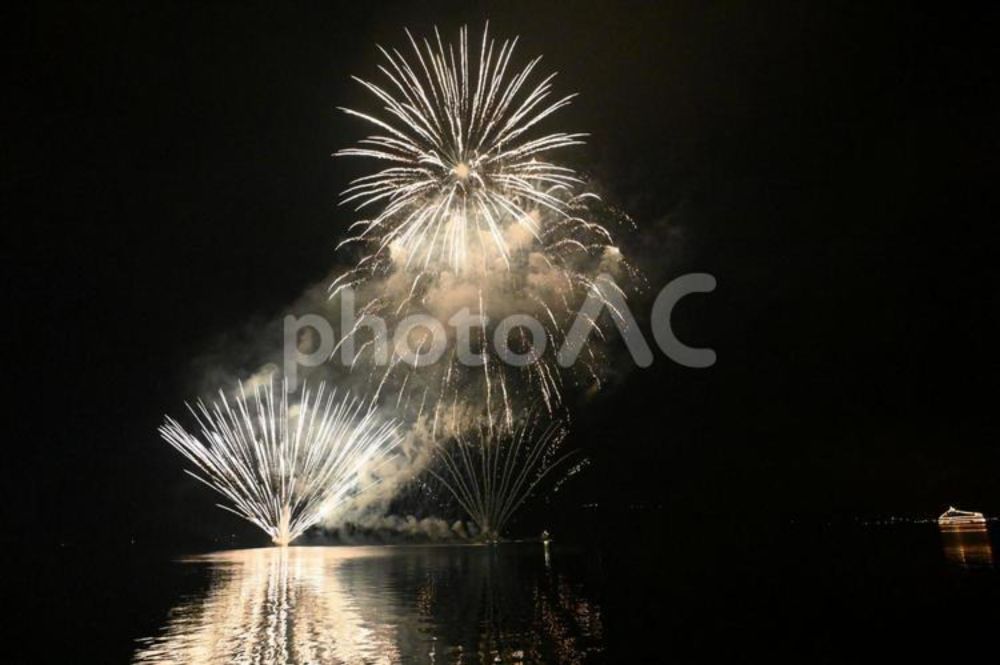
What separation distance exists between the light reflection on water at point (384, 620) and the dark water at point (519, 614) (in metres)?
0.10

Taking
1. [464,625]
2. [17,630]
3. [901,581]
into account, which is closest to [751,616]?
[464,625]

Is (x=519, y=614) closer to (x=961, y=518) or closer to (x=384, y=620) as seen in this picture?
(x=384, y=620)

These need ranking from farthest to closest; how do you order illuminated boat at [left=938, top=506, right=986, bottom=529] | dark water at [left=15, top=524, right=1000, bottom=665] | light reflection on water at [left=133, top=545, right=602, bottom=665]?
illuminated boat at [left=938, top=506, right=986, bottom=529], dark water at [left=15, top=524, right=1000, bottom=665], light reflection on water at [left=133, top=545, right=602, bottom=665]

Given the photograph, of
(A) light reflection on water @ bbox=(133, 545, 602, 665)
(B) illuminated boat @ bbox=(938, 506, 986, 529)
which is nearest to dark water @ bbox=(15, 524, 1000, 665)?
(A) light reflection on water @ bbox=(133, 545, 602, 665)

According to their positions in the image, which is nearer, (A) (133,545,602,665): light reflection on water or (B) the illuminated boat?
(A) (133,545,602,665): light reflection on water

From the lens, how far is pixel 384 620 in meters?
27.5

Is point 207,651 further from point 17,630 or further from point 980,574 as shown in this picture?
point 980,574

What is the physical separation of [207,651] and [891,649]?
856 inches

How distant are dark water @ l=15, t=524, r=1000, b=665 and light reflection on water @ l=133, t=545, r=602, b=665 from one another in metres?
0.10

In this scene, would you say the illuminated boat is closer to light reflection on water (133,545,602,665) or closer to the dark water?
the dark water

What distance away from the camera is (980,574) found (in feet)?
151

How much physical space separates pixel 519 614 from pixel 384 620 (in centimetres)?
533

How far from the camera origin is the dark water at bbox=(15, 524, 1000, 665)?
74.2ft

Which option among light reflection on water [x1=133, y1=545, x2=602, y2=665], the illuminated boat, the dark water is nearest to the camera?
light reflection on water [x1=133, y1=545, x2=602, y2=665]
